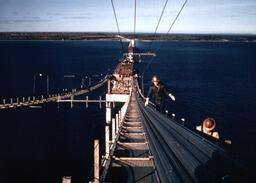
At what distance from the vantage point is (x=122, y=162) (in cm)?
673

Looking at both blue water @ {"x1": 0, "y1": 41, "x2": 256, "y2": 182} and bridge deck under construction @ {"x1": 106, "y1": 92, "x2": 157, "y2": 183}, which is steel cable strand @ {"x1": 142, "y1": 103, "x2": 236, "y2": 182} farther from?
blue water @ {"x1": 0, "y1": 41, "x2": 256, "y2": 182}

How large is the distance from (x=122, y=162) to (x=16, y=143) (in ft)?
76.1

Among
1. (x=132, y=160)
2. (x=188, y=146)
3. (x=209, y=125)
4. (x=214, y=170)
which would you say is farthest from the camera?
(x=209, y=125)

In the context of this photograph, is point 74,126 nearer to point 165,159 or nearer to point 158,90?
point 158,90

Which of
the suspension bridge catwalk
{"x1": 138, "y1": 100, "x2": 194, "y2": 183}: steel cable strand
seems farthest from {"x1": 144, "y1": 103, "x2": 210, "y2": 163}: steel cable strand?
{"x1": 138, "y1": 100, "x2": 194, "y2": 183}: steel cable strand

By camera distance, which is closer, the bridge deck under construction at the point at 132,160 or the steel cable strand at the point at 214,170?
the steel cable strand at the point at 214,170

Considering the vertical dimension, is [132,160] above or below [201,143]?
below

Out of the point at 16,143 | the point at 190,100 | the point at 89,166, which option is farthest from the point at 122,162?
the point at 190,100

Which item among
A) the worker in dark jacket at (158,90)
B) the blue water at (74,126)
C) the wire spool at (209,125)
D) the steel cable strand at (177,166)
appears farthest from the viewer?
the blue water at (74,126)

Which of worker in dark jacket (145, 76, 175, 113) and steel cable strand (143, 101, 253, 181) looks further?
worker in dark jacket (145, 76, 175, 113)

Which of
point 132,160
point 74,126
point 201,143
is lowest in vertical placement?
point 74,126

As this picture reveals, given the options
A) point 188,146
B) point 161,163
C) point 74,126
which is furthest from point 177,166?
point 74,126

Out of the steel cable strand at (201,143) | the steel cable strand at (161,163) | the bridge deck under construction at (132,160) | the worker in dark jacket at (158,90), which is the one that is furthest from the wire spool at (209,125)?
the worker in dark jacket at (158,90)

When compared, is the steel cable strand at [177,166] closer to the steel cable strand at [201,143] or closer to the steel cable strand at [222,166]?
the steel cable strand at [222,166]
